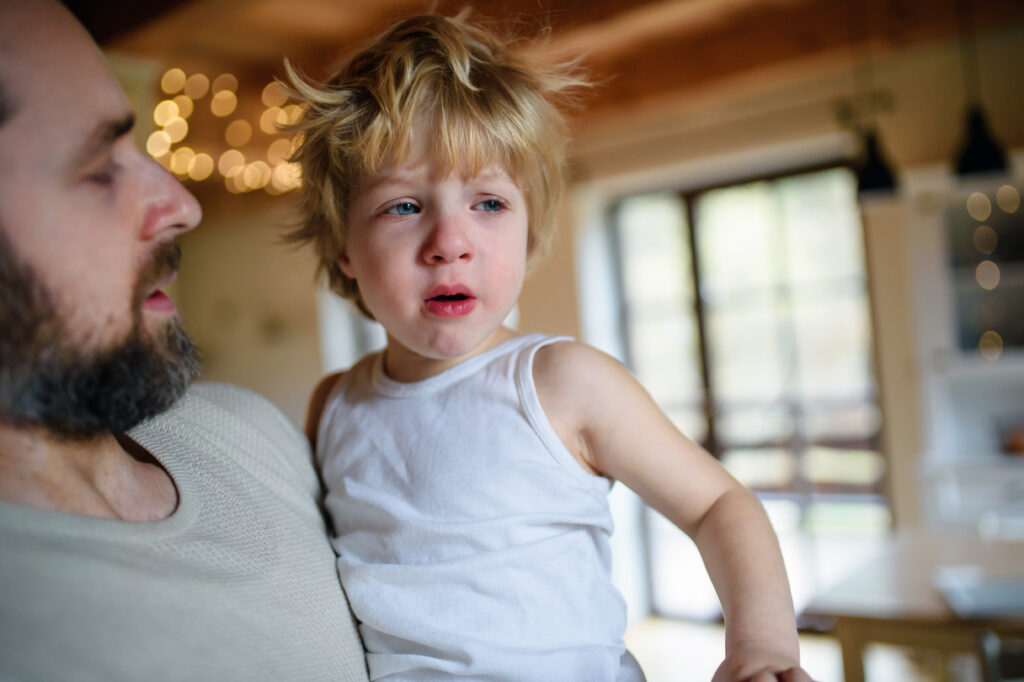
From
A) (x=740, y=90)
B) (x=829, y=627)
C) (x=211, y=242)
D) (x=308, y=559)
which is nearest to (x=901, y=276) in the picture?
(x=740, y=90)

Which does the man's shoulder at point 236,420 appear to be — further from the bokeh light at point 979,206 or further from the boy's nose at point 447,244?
the bokeh light at point 979,206

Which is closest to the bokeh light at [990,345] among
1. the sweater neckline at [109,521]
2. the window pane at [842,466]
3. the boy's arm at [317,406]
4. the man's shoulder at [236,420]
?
the window pane at [842,466]

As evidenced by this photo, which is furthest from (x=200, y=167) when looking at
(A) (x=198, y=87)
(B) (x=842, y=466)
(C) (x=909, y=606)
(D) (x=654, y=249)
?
(B) (x=842, y=466)

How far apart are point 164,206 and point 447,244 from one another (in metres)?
0.26

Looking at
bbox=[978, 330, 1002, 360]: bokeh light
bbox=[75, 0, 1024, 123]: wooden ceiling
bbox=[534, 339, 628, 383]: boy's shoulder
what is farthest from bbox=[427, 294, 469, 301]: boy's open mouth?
bbox=[978, 330, 1002, 360]: bokeh light

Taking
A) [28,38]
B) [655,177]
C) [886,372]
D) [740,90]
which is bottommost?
[886,372]

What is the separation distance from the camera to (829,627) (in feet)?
15.4

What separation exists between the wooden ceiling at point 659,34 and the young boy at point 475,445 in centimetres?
246

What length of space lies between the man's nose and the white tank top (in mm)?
317

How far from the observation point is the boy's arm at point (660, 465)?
2.42ft

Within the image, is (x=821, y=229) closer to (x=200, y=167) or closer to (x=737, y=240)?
(x=737, y=240)

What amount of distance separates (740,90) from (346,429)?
4.10m

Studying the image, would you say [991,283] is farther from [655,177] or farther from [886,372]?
[655,177]

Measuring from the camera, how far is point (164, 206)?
0.67 m
